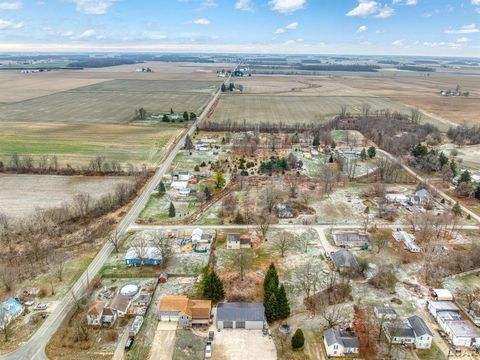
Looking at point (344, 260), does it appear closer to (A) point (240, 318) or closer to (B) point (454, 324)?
(B) point (454, 324)

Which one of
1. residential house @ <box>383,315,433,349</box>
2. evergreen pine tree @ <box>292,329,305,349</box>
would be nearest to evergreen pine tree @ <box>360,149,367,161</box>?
residential house @ <box>383,315,433,349</box>

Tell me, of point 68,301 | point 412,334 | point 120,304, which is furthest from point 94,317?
point 412,334

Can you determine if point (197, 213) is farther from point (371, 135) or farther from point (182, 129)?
point (371, 135)

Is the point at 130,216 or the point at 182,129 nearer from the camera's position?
the point at 130,216

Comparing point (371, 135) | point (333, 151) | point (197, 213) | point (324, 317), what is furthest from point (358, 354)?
point (371, 135)

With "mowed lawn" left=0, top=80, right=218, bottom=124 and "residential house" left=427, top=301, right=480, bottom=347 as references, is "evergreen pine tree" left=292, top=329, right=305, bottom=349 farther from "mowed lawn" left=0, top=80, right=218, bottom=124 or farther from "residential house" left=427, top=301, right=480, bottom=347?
"mowed lawn" left=0, top=80, right=218, bottom=124

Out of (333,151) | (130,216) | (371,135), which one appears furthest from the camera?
(371,135)
